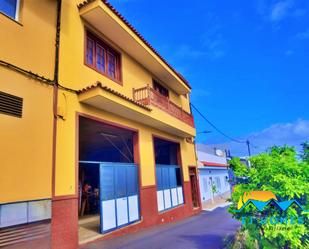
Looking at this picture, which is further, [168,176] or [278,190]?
[168,176]

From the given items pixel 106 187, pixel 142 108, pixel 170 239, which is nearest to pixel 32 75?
pixel 106 187

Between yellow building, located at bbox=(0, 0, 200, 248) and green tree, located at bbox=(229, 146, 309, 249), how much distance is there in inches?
192

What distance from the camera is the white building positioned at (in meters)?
23.8

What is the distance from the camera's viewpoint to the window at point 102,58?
985cm

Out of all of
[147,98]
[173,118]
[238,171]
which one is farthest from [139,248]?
[173,118]

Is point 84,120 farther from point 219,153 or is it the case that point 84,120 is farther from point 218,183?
point 219,153

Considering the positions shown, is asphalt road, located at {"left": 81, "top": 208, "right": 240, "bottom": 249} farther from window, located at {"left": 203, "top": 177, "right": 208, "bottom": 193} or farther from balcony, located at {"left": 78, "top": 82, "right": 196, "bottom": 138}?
window, located at {"left": 203, "top": 177, "right": 208, "bottom": 193}

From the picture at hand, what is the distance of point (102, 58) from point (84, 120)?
3.01m

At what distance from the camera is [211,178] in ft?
88.6

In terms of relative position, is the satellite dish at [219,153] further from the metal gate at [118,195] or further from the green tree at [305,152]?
the green tree at [305,152]

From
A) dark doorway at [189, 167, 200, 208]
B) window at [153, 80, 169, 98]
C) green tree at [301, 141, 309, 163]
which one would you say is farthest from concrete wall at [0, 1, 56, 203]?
dark doorway at [189, 167, 200, 208]

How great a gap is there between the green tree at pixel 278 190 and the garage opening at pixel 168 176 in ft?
22.3

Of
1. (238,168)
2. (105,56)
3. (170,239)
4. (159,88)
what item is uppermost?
(159,88)

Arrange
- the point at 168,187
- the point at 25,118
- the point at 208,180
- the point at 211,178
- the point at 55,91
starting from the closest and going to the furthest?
the point at 25,118
the point at 55,91
the point at 168,187
the point at 208,180
the point at 211,178
